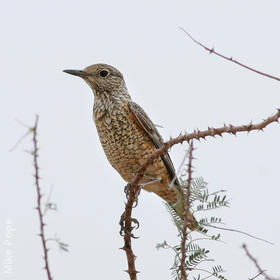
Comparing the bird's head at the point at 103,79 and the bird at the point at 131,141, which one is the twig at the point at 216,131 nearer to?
the bird at the point at 131,141

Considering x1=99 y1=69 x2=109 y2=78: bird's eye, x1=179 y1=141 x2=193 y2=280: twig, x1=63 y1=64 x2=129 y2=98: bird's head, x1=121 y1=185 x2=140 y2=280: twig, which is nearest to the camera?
x1=179 y1=141 x2=193 y2=280: twig

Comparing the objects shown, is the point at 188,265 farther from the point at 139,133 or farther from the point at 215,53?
the point at 139,133

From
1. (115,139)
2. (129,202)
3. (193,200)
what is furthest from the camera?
(115,139)

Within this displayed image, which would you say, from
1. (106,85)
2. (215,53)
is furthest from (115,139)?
(215,53)

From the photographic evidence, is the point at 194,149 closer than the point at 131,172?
Yes

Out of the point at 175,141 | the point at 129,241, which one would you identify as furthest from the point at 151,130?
the point at 175,141

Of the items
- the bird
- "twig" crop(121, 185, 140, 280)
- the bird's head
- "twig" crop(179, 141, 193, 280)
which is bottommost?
"twig" crop(179, 141, 193, 280)

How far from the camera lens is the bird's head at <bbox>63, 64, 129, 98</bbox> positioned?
23.2ft

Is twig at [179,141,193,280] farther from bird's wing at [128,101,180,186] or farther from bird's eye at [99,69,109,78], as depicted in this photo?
bird's eye at [99,69,109,78]

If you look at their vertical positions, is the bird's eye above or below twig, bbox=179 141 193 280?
above

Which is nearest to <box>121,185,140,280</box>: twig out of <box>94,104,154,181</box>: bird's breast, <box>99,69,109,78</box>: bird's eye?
<box>94,104,154,181</box>: bird's breast

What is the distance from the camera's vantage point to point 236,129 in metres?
2.95

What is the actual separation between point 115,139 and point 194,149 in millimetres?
3910

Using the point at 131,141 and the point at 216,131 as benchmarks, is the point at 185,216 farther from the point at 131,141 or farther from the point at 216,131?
the point at 131,141
